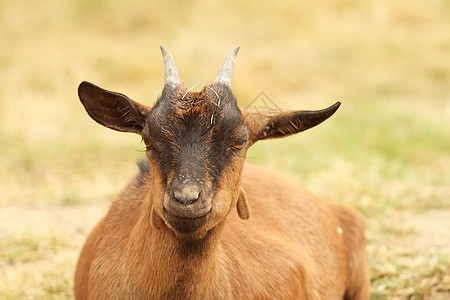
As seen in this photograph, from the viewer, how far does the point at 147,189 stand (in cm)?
426

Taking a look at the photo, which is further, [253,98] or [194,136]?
[253,98]

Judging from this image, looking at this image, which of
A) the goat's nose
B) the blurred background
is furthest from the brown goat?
the blurred background

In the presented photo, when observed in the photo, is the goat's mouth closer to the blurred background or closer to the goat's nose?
the goat's nose

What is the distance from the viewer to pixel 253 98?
12.1 meters

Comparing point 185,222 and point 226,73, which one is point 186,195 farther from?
point 226,73

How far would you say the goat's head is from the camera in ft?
10.9

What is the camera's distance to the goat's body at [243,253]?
12.2 feet

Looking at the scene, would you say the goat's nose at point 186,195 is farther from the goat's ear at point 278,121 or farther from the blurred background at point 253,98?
the blurred background at point 253,98

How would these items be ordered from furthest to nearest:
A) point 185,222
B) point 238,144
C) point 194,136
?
point 238,144 < point 194,136 < point 185,222

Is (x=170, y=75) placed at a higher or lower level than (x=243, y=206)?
higher

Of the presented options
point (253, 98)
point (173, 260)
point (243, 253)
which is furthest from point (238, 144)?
point (253, 98)

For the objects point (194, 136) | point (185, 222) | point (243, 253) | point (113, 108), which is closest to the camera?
point (185, 222)

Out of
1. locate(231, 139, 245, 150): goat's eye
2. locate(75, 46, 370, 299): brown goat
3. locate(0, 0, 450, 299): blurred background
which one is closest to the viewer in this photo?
locate(75, 46, 370, 299): brown goat

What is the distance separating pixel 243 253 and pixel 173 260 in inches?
32.6
